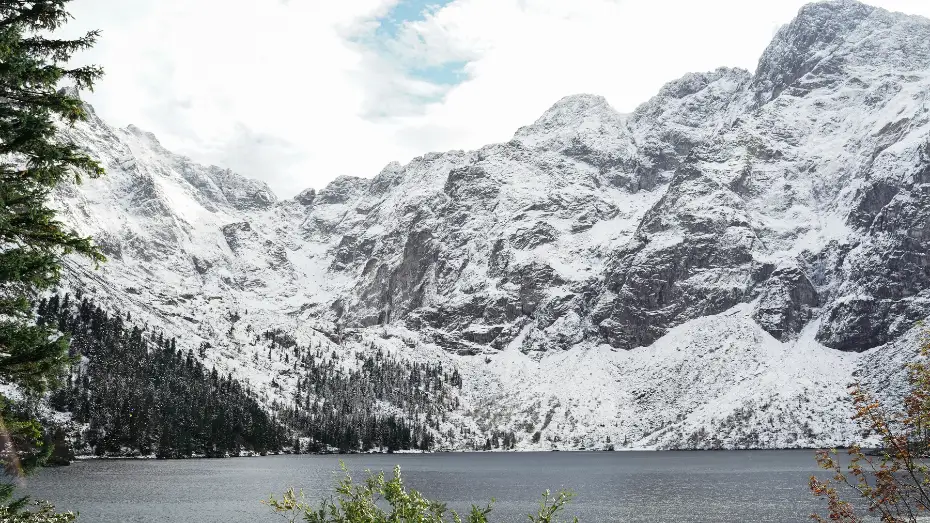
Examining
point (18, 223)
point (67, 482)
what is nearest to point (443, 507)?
point (18, 223)

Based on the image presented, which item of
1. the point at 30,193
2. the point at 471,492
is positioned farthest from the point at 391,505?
the point at 471,492

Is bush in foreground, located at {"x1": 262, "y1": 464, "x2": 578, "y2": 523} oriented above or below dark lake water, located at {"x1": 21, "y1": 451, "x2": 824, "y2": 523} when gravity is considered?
above

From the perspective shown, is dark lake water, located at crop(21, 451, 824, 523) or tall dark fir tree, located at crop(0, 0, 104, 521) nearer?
tall dark fir tree, located at crop(0, 0, 104, 521)

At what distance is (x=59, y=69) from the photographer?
1634 cm

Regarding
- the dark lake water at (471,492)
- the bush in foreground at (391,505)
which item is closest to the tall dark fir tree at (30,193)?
the bush in foreground at (391,505)

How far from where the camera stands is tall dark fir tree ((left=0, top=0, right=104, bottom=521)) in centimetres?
1548

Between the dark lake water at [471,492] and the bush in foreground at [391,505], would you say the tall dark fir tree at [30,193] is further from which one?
the dark lake water at [471,492]

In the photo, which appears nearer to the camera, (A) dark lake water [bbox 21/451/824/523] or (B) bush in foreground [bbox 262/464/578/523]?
(B) bush in foreground [bbox 262/464/578/523]

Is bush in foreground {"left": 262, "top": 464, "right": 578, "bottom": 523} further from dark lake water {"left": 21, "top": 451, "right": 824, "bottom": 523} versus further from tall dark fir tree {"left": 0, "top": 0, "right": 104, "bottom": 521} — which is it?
dark lake water {"left": 21, "top": 451, "right": 824, "bottom": 523}

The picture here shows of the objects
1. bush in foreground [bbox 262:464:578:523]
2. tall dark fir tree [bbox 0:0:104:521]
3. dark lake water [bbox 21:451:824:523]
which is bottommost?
dark lake water [bbox 21:451:824:523]

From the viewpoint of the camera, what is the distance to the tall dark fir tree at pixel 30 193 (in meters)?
15.5

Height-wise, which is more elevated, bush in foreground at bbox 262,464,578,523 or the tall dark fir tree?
the tall dark fir tree

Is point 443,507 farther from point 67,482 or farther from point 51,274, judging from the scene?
point 67,482

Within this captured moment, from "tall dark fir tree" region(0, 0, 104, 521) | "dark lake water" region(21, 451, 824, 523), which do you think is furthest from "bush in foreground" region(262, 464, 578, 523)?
"dark lake water" region(21, 451, 824, 523)
